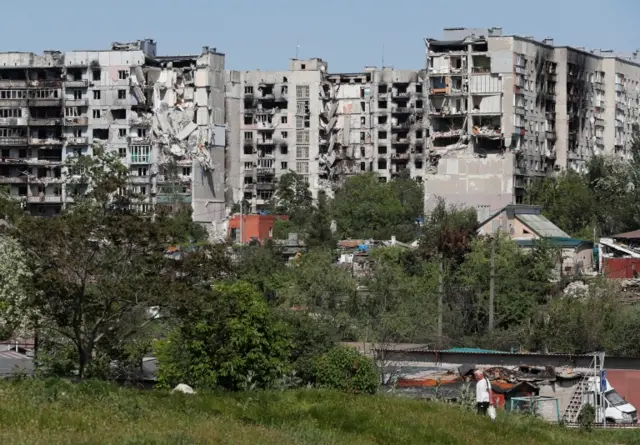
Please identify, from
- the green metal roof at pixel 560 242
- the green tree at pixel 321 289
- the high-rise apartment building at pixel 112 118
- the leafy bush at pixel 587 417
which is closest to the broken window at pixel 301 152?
the high-rise apartment building at pixel 112 118

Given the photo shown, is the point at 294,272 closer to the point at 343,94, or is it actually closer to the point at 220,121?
the point at 220,121

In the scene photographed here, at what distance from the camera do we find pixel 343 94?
4321 inches

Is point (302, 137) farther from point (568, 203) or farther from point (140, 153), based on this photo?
point (568, 203)

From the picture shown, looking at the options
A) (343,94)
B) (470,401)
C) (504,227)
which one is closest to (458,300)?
(504,227)

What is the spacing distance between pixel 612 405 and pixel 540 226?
38070 millimetres

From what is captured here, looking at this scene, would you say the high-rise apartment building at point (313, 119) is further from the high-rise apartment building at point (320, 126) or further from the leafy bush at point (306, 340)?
the leafy bush at point (306, 340)

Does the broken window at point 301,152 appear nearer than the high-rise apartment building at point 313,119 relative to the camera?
No

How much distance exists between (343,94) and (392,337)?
62144mm

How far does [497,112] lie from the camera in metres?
90.2

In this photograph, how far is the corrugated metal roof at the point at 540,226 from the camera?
73188mm

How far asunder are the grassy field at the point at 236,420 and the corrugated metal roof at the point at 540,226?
1945 inches

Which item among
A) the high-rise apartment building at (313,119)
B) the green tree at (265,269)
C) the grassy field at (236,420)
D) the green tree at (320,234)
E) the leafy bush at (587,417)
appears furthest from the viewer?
the high-rise apartment building at (313,119)

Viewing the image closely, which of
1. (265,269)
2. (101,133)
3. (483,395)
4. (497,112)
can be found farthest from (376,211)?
(483,395)

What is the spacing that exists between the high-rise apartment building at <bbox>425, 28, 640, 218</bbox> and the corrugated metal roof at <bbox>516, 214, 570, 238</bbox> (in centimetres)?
1022
